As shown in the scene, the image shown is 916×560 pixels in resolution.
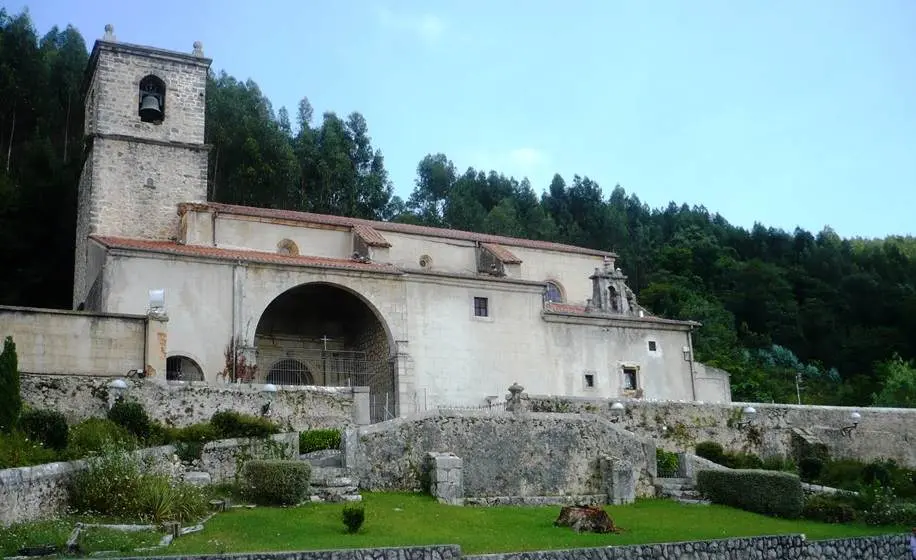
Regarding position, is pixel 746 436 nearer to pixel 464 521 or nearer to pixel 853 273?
pixel 464 521

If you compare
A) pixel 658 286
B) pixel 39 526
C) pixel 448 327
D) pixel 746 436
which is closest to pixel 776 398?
pixel 658 286

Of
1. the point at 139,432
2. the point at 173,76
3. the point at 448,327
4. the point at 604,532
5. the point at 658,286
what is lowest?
the point at 604,532

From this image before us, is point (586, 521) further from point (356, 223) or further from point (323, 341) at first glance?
point (356, 223)

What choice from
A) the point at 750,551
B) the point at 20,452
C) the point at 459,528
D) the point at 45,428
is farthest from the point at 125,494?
the point at 750,551

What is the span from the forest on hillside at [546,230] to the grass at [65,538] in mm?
27818

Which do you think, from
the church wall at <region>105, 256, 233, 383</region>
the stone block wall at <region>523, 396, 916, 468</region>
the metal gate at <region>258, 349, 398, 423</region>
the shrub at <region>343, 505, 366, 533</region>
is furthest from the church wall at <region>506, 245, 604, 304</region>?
the shrub at <region>343, 505, 366, 533</region>

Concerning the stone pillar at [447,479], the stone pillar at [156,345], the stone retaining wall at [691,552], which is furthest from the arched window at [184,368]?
the stone retaining wall at [691,552]

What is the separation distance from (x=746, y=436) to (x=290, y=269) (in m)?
17.1

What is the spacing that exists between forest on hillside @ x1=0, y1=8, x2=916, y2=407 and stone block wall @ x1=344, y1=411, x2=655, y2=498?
24.3 meters

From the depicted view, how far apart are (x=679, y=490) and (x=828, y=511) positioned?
4012mm

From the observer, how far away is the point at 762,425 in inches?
1356

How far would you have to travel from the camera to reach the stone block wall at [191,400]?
23328 millimetres

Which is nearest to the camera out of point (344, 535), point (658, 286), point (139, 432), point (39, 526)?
point (39, 526)

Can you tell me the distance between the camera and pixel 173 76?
36875 millimetres
